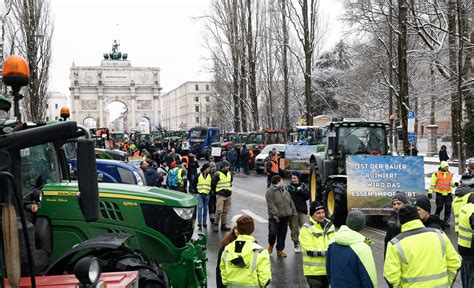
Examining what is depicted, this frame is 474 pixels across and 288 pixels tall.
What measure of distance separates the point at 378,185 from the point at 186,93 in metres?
139

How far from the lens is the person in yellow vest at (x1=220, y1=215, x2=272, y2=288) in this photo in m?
5.32

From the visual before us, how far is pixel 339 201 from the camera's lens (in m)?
12.7

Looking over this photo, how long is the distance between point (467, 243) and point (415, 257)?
8.36 feet

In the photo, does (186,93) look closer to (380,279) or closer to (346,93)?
(346,93)

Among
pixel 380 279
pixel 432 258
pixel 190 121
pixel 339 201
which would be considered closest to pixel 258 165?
pixel 339 201

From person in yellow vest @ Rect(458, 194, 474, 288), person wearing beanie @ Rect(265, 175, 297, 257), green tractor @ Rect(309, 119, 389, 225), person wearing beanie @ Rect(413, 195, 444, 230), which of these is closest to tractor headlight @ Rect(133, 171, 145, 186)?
green tractor @ Rect(309, 119, 389, 225)

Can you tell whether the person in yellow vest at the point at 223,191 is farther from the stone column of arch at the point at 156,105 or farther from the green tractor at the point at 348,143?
the stone column of arch at the point at 156,105

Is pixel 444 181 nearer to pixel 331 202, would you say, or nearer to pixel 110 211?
pixel 331 202

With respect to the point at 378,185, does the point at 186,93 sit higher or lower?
higher

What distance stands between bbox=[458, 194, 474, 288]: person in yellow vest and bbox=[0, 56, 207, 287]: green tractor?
3.44 m

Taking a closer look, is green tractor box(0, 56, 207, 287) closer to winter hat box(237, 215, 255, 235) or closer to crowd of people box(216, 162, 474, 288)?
crowd of people box(216, 162, 474, 288)

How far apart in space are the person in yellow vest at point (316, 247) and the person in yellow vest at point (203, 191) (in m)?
7.27

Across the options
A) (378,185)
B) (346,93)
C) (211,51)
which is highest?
(211,51)

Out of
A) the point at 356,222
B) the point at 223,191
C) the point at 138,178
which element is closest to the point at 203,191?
the point at 223,191
